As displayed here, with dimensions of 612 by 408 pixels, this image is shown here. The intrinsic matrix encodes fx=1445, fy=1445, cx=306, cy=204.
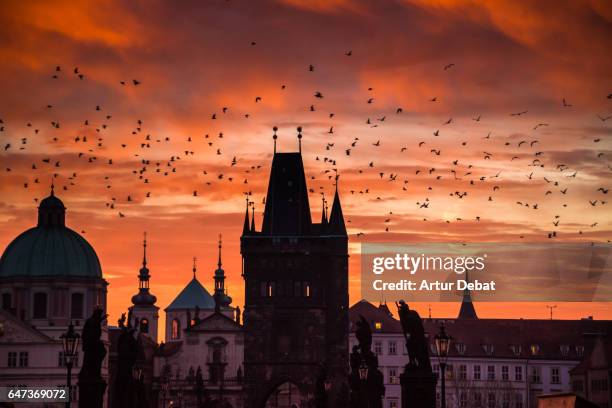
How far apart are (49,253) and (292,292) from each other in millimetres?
27876

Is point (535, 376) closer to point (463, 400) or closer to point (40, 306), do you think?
point (463, 400)

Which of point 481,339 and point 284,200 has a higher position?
point 284,200

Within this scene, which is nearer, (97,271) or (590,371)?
(590,371)

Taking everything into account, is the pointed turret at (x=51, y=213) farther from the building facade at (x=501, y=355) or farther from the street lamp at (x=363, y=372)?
the street lamp at (x=363, y=372)

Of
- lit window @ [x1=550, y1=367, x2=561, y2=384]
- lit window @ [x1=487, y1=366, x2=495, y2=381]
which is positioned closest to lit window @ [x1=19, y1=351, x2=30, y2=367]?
lit window @ [x1=487, y1=366, x2=495, y2=381]

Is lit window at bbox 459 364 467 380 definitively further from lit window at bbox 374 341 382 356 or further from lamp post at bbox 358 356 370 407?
lamp post at bbox 358 356 370 407

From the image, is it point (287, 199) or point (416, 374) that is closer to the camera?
point (416, 374)

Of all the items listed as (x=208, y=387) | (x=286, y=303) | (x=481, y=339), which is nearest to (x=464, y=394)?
(x=481, y=339)

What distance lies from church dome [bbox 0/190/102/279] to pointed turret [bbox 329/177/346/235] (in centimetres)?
2595

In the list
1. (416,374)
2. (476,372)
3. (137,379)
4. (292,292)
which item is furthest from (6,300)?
(416,374)

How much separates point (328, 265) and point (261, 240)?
7.27 meters

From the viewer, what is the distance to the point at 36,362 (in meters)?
145

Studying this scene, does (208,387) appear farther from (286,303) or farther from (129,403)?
(129,403)

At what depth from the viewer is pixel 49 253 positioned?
153m
